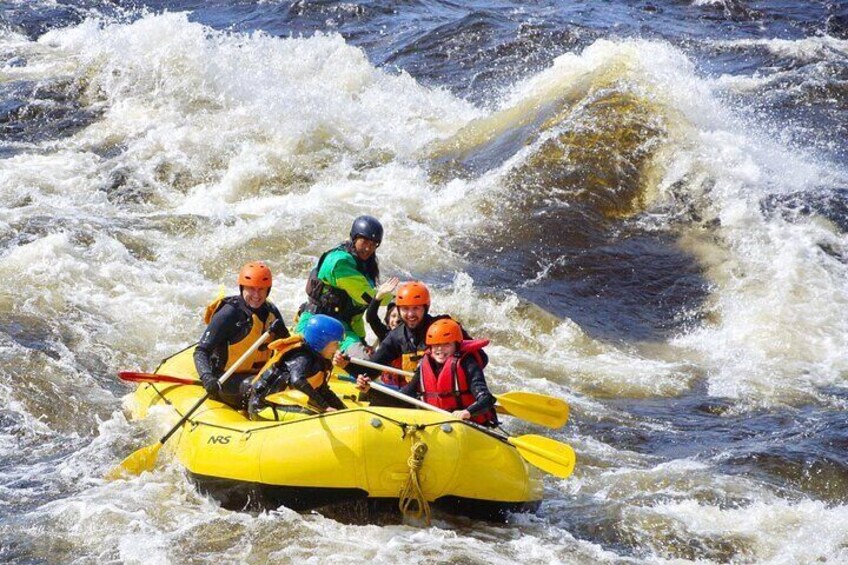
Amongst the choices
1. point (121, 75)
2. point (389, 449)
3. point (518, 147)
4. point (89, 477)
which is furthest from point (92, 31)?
point (389, 449)

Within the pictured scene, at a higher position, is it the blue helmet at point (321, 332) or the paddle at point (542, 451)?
the blue helmet at point (321, 332)

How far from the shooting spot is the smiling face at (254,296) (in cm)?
779

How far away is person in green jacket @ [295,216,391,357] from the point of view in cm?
827

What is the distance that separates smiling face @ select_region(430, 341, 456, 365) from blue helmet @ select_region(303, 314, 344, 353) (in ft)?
2.05

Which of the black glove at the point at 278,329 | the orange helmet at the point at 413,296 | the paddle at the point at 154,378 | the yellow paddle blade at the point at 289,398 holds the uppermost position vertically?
the orange helmet at the point at 413,296

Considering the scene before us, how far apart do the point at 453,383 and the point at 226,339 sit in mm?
1746

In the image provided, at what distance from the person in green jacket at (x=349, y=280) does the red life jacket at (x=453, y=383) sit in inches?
44.4

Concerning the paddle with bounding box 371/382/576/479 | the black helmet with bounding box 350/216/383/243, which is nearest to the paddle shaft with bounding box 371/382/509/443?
the paddle with bounding box 371/382/576/479

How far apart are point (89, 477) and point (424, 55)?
13.7 meters

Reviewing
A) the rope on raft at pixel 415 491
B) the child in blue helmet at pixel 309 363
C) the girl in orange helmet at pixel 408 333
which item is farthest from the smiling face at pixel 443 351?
the rope on raft at pixel 415 491

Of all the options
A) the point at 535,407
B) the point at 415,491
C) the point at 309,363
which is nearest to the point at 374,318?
the point at 309,363

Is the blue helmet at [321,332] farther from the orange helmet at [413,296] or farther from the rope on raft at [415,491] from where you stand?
the rope on raft at [415,491]

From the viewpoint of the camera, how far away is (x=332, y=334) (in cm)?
712

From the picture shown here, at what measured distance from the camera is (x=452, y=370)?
7051mm
